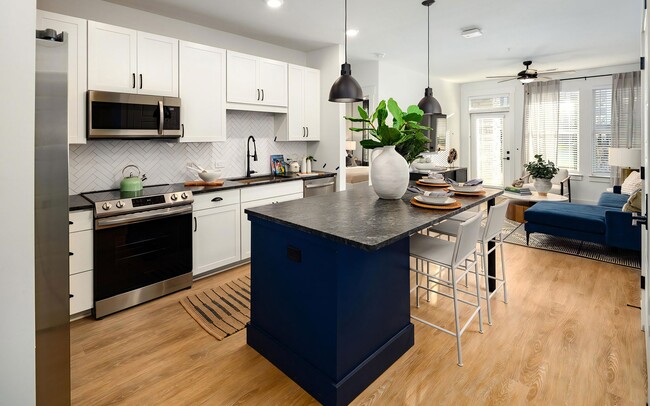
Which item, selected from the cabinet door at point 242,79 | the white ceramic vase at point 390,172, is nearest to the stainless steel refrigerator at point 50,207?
the white ceramic vase at point 390,172

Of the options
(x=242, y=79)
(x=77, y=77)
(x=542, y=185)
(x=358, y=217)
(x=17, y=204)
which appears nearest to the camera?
(x=17, y=204)

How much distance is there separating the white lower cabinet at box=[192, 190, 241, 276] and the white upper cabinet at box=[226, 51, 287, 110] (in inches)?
46.3

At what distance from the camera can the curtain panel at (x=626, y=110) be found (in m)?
6.75

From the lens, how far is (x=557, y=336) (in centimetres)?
258

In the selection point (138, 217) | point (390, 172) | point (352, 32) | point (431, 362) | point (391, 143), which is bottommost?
point (431, 362)

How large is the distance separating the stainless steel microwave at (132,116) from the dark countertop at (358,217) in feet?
5.41

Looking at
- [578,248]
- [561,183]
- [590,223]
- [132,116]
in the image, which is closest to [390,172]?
[132,116]

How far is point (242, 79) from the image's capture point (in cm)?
414

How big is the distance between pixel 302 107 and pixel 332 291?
3.49 meters

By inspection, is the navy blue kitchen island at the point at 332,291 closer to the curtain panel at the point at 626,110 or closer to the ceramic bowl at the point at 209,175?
the ceramic bowl at the point at 209,175

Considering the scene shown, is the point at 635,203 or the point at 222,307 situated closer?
the point at 222,307

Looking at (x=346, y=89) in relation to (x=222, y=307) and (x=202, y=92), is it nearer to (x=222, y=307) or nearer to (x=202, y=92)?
(x=202, y=92)

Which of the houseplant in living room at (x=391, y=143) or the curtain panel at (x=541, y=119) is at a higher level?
the curtain panel at (x=541, y=119)

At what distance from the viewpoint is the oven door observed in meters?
2.86
